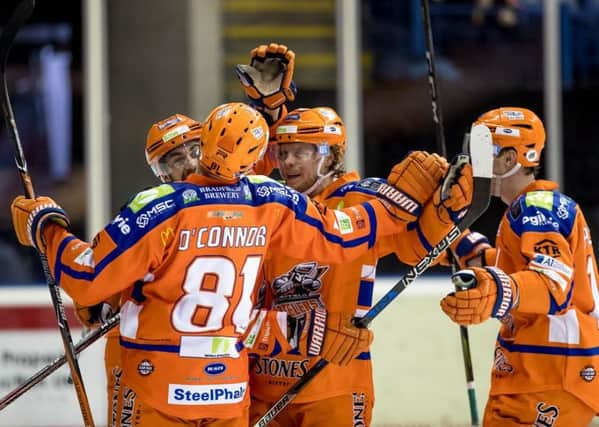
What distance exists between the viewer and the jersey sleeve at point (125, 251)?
11.8 ft

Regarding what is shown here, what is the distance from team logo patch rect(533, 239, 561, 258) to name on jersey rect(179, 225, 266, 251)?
871mm

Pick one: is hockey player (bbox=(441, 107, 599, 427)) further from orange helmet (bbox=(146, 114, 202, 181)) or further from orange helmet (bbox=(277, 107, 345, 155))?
orange helmet (bbox=(146, 114, 202, 181))

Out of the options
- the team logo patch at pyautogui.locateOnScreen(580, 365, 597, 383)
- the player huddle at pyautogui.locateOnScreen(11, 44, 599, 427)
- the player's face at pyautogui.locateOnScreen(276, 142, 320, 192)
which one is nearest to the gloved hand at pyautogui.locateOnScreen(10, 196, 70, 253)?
the player huddle at pyautogui.locateOnScreen(11, 44, 599, 427)

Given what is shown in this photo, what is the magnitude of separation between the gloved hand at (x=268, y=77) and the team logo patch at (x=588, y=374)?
54.6 inches

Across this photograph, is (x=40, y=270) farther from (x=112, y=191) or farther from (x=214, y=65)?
(x=214, y=65)

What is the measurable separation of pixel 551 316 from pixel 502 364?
0.24 meters

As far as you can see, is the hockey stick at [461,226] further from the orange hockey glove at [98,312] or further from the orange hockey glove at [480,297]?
the orange hockey glove at [98,312]

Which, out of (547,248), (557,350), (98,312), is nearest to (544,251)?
(547,248)

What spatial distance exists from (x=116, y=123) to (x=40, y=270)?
2.98ft

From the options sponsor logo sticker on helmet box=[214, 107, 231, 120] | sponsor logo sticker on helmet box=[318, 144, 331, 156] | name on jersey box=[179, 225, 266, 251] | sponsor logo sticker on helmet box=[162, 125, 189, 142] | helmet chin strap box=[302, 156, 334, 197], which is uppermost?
sponsor logo sticker on helmet box=[214, 107, 231, 120]

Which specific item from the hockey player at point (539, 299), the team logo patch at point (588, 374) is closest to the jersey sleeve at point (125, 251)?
the hockey player at point (539, 299)

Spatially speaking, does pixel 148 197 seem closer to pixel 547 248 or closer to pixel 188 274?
pixel 188 274

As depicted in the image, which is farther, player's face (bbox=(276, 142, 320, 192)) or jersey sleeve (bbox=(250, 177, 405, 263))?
player's face (bbox=(276, 142, 320, 192))

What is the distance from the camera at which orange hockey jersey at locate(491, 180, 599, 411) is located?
3973 mm
